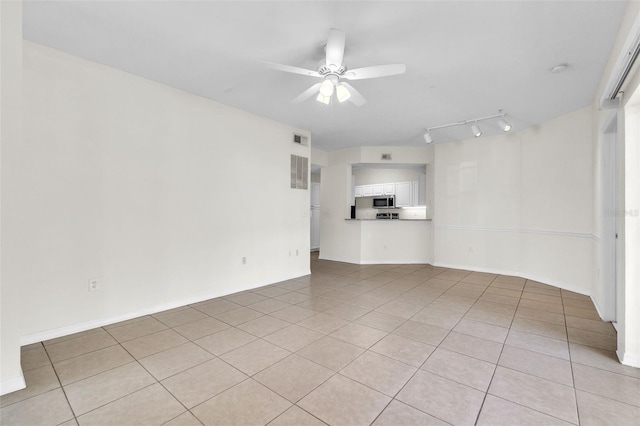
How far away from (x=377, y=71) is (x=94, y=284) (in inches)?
136

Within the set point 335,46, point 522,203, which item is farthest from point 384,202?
point 335,46

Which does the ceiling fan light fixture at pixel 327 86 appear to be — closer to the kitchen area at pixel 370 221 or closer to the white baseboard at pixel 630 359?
the white baseboard at pixel 630 359

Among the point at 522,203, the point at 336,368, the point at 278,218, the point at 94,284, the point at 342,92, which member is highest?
the point at 342,92

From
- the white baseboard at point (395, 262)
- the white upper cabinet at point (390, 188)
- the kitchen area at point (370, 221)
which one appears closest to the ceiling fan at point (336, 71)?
the kitchen area at point (370, 221)

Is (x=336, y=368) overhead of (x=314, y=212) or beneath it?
beneath

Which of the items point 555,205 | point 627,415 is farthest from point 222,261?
point 555,205

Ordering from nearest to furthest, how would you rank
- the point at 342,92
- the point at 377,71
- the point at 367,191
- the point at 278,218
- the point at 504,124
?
the point at 377,71, the point at 342,92, the point at 504,124, the point at 278,218, the point at 367,191

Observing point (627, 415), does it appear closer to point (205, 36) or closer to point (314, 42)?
point (314, 42)

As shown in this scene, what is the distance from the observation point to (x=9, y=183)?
1872 mm

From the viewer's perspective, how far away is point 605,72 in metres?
2.93

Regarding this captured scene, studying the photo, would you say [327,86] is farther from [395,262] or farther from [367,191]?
[367,191]

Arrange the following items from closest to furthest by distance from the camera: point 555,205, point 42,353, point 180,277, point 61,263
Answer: point 42,353
point 61,263
point 180,277
point 555,205

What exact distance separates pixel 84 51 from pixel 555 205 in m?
6.55

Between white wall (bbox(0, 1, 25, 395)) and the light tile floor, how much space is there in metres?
0.24
